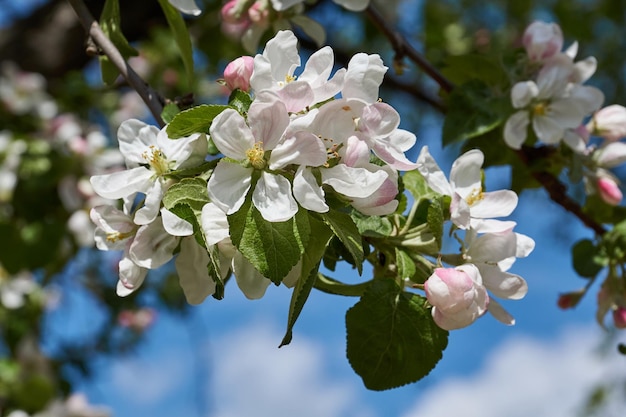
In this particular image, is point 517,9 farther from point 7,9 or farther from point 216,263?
point 216,263

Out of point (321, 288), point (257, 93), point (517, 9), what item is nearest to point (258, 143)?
point (257, 93)

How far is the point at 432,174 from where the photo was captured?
758mm

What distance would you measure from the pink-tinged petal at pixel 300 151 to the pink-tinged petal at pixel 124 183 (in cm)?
15

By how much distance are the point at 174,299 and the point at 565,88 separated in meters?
1.95

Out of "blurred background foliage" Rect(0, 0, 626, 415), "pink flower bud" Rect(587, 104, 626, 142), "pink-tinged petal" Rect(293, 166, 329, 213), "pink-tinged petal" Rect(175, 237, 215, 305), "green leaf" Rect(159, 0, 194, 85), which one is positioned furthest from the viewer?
"blurred background foliage" Rect(0, 0, 626, 415)

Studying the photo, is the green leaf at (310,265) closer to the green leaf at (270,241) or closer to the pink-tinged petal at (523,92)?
the green leaf at (270,241)

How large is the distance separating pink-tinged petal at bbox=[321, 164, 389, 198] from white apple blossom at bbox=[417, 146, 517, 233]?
0.12 metres

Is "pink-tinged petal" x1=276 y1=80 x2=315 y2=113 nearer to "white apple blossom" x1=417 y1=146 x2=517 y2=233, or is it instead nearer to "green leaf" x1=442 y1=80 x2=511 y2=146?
"white apple blossom" x1=417 y1=146 x2=517 y2=233

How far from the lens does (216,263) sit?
0.61m

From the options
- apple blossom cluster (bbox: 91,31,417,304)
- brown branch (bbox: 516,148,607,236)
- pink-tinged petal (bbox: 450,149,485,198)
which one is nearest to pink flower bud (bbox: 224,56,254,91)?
apple blossom cluster (bbox: 91,31,417,304)

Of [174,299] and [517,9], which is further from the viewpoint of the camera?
[517,9]

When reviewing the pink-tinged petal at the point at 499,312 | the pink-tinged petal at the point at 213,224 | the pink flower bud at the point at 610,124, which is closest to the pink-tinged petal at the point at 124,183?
the pink-tinged petal at the point at 213,224

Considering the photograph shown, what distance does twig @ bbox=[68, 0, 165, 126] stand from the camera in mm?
792

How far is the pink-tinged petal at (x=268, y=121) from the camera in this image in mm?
610
